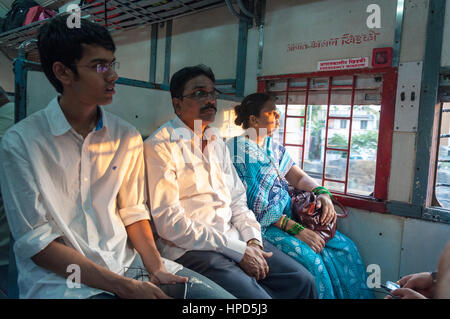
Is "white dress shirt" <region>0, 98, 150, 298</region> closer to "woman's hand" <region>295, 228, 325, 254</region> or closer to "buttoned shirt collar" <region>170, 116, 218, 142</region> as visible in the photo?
"buttoned shirt collar" <region>170, 116, 218, 142</region>

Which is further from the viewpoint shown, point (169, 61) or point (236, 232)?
point (169, 61)

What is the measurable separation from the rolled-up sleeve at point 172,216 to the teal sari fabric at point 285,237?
0.54 meters

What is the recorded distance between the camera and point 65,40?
130 centimetres

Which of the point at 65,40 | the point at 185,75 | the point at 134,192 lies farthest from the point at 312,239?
the point at 65,40

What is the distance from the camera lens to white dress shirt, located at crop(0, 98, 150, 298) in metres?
1.17

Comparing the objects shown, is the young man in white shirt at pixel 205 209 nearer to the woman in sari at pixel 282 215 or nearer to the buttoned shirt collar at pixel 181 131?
the buttoned shirt collar at pixel 181 131

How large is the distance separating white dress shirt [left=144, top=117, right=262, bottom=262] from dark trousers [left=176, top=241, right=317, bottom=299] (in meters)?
0.05

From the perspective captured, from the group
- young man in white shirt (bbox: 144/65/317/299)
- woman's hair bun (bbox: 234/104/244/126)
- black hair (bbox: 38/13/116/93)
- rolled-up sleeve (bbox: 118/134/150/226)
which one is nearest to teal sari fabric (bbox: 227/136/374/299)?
young man in white shirt (bbox: 144/65/317/299)

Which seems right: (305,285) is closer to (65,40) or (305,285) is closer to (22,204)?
(22,204)

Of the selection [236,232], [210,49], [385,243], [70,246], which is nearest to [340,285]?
[385,243]

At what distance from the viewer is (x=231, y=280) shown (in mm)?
1520

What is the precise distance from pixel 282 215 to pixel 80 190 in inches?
57.0

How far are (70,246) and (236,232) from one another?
3.10 feet
